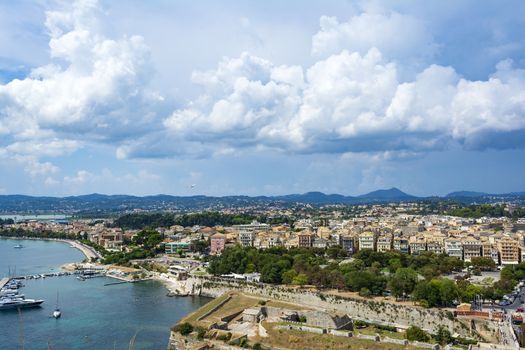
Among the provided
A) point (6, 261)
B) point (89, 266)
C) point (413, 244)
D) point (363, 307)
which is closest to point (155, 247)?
point (89, 266)

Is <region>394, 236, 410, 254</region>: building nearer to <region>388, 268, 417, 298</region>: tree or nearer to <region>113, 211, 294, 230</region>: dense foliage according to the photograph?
<region>388, 268, 417, 298</region>: tree

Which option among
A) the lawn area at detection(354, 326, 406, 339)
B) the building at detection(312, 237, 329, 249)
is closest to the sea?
the lawn area at detection(354, 326, 406, 339)

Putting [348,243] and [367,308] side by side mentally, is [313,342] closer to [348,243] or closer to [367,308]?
[367,308]

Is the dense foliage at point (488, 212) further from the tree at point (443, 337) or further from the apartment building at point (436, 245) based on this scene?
the tree at point (443, 337)

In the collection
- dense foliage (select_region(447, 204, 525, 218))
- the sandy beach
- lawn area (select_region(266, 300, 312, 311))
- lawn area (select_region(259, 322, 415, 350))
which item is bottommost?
the sandy beach

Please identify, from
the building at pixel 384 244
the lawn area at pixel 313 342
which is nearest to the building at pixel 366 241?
the building at pixel 384 244

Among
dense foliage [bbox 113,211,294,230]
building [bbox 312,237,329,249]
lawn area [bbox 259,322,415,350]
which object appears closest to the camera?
lawn area [bbox 259,322,415,350]
